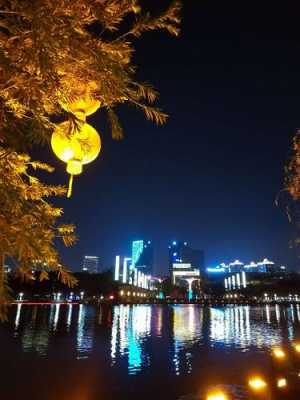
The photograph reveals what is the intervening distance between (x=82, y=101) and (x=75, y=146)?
1.30 feet

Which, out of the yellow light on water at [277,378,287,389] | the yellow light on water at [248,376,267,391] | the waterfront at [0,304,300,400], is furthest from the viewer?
the waterfront at [0,304,300,400]

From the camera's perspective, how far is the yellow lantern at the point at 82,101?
2936mm

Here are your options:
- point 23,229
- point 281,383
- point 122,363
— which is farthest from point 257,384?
point 122,363

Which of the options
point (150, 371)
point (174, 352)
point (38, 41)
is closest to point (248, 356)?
point (174, 352)

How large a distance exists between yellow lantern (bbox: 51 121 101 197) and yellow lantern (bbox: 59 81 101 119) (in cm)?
12

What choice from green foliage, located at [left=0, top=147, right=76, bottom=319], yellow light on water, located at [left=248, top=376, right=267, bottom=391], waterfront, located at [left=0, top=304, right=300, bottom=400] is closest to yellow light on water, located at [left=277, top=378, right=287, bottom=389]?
yellow light on water, located at [left=248, top=376, right=267, bottom=391]

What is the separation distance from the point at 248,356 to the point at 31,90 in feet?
59.0

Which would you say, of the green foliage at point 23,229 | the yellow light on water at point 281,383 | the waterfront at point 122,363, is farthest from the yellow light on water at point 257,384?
the green foliage at point 23,229

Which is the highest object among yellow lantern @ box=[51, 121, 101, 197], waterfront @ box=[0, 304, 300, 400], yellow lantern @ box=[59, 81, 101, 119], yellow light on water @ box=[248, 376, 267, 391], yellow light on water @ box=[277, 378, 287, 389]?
yellow lantern @ box=[59, 81, 101, 119]

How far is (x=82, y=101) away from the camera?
305 centimetres

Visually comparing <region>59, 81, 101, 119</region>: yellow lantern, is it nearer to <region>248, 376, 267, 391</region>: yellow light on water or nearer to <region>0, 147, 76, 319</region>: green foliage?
<region>0, 147, 76, 319</region>: green foliage

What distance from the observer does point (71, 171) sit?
3.25m

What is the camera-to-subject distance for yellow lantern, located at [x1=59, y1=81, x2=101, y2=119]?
9.63ft

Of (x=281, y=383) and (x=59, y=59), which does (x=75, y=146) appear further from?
(x=281, y=383)
